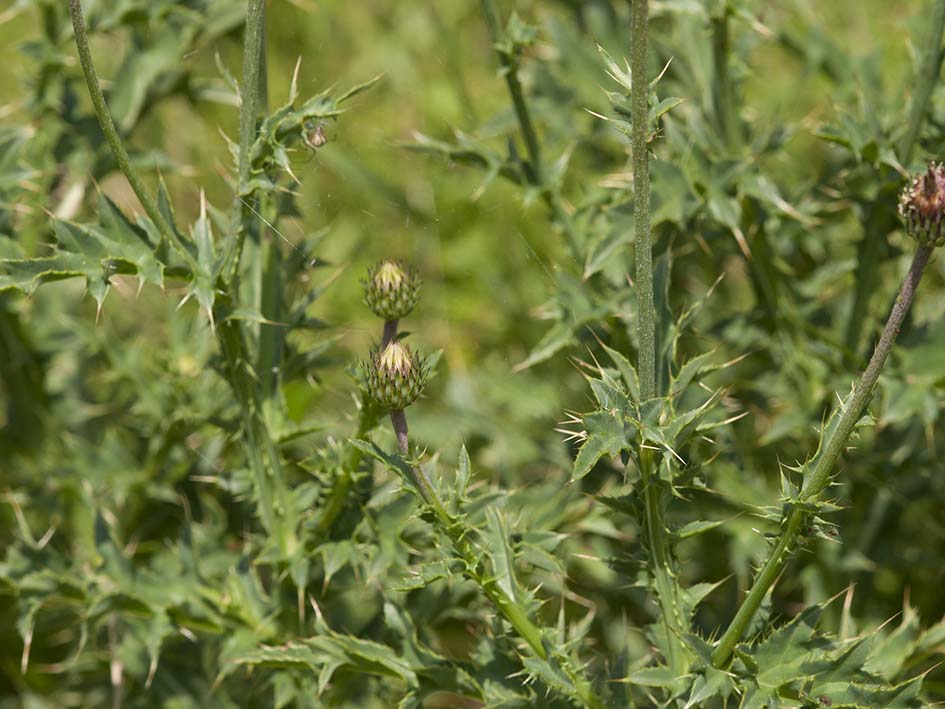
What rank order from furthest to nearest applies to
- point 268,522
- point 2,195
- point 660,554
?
point 2,195, point 268,522, point 660,554

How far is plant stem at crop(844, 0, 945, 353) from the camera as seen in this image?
2.90 m

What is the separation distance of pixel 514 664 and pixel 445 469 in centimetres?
152

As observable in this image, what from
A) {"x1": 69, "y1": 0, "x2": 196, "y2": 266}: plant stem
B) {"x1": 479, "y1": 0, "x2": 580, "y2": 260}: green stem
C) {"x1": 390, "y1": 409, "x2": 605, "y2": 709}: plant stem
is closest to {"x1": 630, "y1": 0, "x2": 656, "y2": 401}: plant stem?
{"x1": 390, "y1": 409, "x2": 605, "y2": 709}: plant stem

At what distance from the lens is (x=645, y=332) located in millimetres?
2150

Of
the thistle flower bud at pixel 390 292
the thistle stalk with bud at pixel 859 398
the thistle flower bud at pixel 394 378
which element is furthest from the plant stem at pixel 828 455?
the thistle flower bud at pixel 390 292

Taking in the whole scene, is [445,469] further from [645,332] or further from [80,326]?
[645,332]

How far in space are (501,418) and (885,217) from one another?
5.54 feet

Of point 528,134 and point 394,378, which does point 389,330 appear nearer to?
point 394,378

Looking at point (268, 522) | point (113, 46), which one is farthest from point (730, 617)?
point (113, 46)

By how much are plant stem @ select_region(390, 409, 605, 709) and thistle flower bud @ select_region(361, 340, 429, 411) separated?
6 cm

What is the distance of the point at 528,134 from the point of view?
3273mm

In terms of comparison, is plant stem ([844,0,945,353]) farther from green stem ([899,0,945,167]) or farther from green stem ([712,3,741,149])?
green stem ([712,3,741,149])

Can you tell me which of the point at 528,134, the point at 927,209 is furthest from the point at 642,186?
the point at 528,134

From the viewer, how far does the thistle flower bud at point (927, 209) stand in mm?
1889
